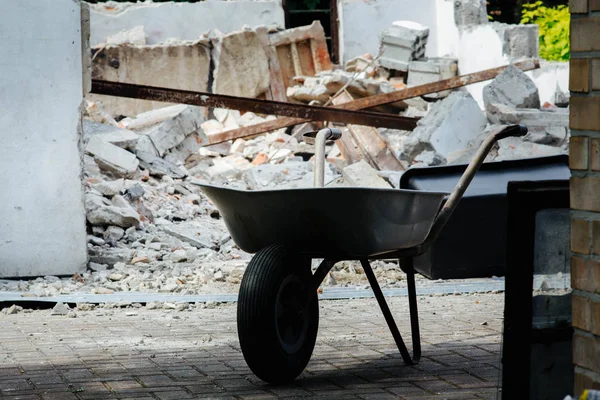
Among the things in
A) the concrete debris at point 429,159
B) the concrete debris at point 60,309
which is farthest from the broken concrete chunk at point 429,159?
the concrete debris at point 60,309

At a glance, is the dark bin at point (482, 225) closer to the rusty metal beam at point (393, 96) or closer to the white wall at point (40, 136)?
the white wall at point (40, 136)

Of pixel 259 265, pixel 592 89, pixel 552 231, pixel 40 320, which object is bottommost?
pixel 40 320

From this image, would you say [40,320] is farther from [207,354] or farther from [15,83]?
[15,83]

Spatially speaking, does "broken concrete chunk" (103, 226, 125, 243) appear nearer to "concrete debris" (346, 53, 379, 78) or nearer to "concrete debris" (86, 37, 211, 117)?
"concrete debris" (86, 37, 211, 117)

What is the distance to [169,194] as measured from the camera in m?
10.7

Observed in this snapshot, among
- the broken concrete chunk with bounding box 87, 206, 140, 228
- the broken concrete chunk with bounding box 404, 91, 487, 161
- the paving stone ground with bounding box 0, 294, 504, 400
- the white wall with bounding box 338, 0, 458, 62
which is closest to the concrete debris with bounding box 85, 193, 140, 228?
the broken concrete chunk with bounding box 87, 206, 140, 228

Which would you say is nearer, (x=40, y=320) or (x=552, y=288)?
(x=552, y=288)

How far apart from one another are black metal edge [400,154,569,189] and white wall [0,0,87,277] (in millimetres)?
3643

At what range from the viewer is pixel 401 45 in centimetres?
1572

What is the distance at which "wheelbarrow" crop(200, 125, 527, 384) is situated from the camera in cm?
401

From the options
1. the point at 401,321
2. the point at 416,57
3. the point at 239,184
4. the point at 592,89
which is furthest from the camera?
the point at 416,57

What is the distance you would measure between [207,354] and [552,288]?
2599 mm

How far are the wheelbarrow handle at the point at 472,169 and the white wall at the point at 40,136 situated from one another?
4113 millimetres

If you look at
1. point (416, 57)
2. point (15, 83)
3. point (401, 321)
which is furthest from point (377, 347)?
point (416, 57)
